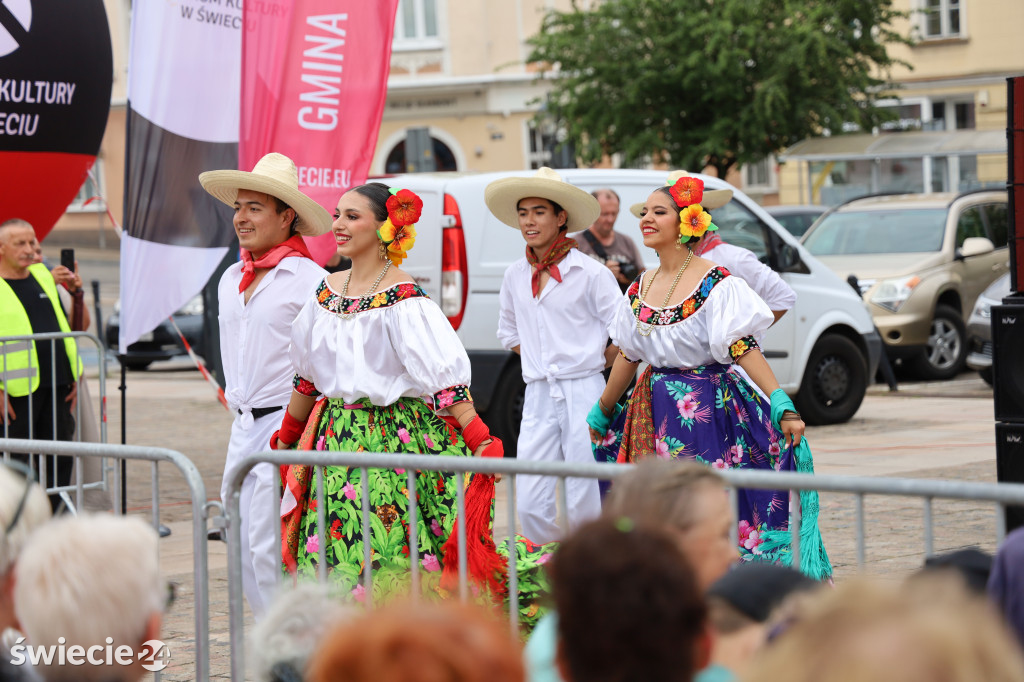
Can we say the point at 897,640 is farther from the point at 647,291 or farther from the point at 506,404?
the point at 506,404

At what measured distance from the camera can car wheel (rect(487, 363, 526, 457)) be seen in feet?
31.8

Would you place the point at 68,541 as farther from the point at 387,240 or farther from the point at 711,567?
the point at 387,240

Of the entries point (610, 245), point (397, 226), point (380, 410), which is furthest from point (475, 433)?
point (610, 245)

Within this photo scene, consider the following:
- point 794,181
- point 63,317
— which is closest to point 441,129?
point 794,181

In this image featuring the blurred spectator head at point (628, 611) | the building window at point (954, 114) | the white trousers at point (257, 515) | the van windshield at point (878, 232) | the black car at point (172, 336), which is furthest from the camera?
Result: the building window at point (954, 114)

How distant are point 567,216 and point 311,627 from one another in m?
4.39

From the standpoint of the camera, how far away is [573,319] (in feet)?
22.4

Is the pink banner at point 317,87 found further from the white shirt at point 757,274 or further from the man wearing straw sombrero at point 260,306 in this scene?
the white shirt at point 757,274

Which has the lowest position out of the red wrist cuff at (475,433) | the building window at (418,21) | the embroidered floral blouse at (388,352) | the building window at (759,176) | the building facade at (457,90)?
the red wrist cuff at (475,433)

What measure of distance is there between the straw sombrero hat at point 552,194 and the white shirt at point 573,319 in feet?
0.62

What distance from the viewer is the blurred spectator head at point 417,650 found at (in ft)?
6.09

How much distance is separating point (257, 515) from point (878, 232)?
11.4 meters

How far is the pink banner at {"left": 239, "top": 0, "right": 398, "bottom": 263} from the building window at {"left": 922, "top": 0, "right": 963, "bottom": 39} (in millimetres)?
29151

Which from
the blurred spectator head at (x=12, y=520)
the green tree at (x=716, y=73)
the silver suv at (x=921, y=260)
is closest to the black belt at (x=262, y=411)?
the blurred spectator head at (x=12, y=520)
